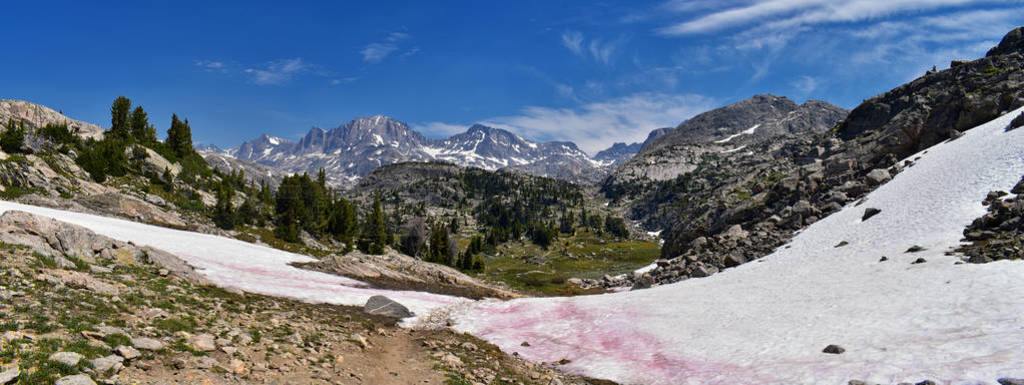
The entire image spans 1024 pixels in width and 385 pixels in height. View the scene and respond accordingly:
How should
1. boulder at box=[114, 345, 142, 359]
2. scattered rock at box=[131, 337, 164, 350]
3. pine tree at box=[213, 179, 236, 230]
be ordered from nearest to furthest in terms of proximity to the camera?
boulder at box=[114, 345, 142, 359]
scattered rock at box=[131, 337, 164, 350]
pine tree at box=[213, 179, 236, 230]

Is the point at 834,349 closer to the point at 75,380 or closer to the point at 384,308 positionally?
the point at 75,380

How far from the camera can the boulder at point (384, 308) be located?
2855 centimetres

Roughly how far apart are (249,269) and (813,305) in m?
42.0

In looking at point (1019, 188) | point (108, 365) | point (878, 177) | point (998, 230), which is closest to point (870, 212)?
point (1019, 188)

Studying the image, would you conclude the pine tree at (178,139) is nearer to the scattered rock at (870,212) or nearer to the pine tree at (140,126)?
the pine tree at (140,126)

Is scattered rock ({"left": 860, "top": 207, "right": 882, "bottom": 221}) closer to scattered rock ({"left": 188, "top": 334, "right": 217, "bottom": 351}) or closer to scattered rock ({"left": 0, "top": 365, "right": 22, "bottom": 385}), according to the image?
scattered rock ({"left": 188, "top": 334, "right": 217, "bottom": 351})

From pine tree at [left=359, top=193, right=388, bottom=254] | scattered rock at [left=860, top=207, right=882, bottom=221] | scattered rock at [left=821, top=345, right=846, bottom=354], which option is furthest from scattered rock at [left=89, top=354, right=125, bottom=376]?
pine tree at [left=359, top=193, right=388, bottom=254]

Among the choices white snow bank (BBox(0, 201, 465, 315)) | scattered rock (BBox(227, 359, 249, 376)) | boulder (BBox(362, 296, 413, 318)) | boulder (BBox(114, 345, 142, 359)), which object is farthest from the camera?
white snow bank (BBox(0, 201, 465, 315))

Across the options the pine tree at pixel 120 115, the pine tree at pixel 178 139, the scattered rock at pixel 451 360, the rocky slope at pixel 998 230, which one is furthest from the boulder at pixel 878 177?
the pine tree at pixel 120 115

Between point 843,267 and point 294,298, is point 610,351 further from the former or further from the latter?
point 294,298

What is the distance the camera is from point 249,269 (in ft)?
122

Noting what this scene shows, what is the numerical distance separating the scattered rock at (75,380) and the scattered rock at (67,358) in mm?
725

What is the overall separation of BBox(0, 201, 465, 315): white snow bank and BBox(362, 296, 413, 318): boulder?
2.06m

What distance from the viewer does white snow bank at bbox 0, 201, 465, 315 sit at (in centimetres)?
3070
